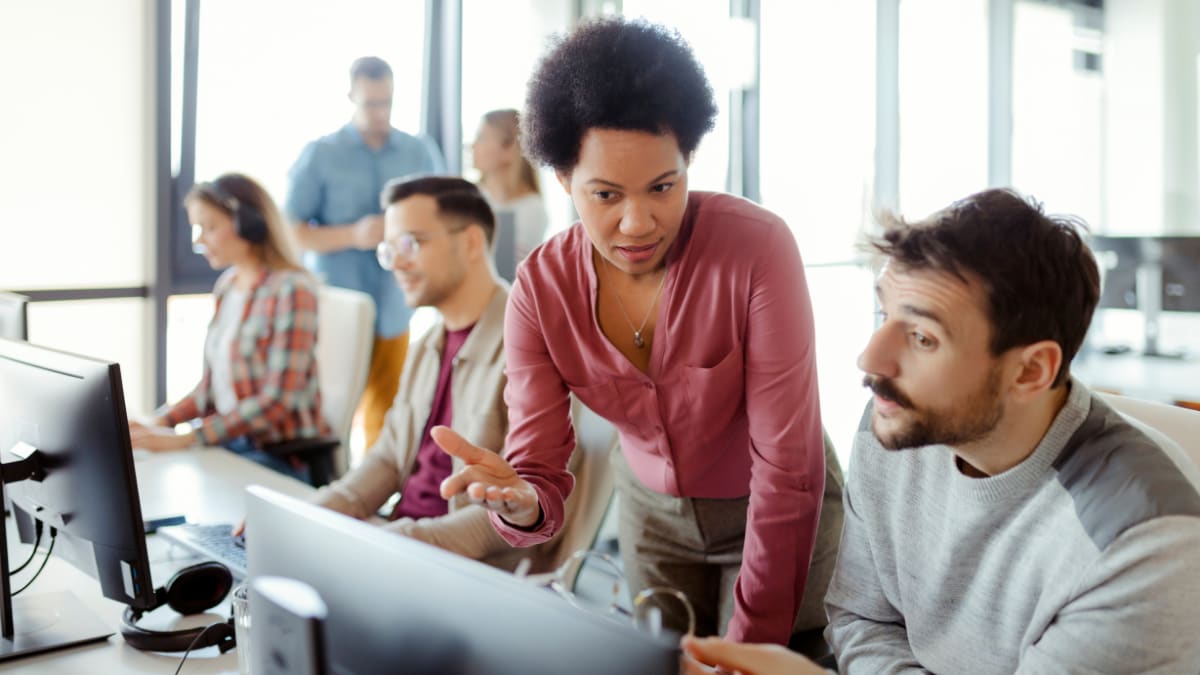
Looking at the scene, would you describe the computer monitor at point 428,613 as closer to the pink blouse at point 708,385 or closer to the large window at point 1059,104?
the pink blouse at point 708,385

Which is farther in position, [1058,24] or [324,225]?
[1058,24]

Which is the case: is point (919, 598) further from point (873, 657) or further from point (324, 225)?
point (324, 225)

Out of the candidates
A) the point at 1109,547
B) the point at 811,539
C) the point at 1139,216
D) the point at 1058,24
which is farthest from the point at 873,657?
the point at 1058,24

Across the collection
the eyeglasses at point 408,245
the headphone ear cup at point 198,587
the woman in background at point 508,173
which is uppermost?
the woman in background at point 508,173

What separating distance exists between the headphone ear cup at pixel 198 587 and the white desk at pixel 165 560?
0.02 meters

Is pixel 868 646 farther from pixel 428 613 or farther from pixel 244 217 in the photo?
pixel 244 217

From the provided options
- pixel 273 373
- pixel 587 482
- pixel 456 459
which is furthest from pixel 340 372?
pixel 587 482

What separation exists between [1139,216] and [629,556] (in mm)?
4047

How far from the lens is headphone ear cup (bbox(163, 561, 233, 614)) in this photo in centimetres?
160

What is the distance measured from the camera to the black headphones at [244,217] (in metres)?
3.14

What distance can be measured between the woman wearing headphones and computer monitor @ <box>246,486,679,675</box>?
74.6 inches

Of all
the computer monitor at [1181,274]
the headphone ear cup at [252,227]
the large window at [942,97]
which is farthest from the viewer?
the large window at [942,97]

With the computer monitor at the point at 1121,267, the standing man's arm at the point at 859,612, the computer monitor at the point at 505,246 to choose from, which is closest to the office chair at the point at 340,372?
the computer monitor at the point at 505,246

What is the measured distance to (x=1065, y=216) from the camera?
118 centimetres
